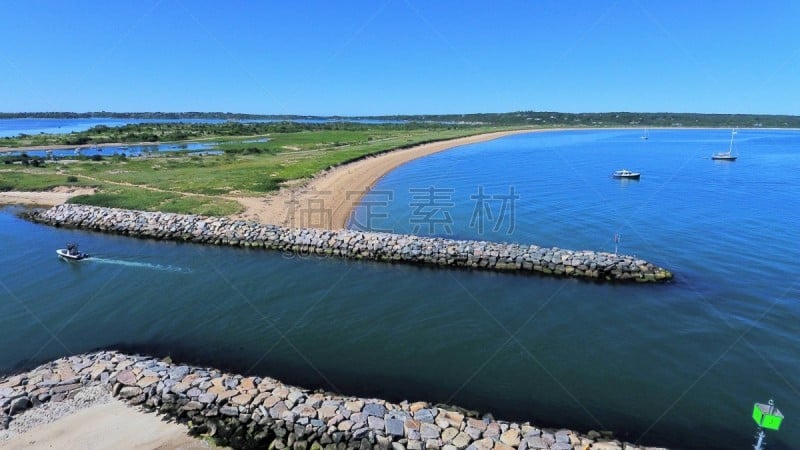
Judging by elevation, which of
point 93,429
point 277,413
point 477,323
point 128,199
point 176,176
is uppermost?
point 176,176

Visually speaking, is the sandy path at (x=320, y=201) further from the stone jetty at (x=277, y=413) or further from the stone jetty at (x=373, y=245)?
the stone jetty at (x=277, y=413)

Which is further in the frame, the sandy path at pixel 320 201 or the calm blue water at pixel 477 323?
the sandy path at pixel 320 201

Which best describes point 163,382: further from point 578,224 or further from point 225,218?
Answer: point 578,224

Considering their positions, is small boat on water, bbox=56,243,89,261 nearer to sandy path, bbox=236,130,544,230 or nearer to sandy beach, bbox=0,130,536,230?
sandy beach, bbox=0,130,536,230

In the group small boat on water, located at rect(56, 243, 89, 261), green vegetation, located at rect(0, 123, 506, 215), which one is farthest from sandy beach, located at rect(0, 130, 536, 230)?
small boat on water, located at rect(56, 243, 89, 261)
